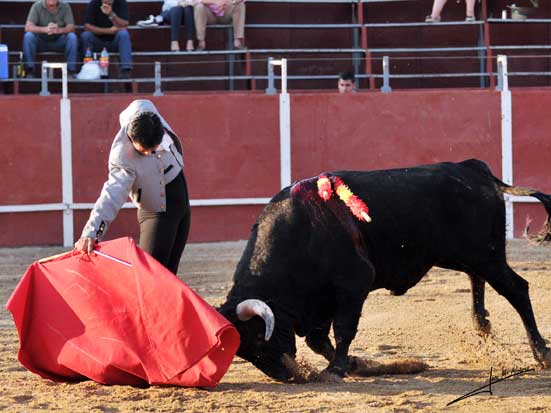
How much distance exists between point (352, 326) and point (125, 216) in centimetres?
565

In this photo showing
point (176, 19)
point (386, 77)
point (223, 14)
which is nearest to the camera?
point (386, 77)

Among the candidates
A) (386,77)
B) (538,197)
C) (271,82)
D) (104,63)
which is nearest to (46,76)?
(104,63)

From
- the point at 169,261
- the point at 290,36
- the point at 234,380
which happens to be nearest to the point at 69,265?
the point at 169,261

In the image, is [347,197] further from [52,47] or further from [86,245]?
[52,47]

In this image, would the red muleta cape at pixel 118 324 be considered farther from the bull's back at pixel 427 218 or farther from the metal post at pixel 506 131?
the metal post at pixel 506 131

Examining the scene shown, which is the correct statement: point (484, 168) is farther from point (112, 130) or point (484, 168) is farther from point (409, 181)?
point (112, 130)

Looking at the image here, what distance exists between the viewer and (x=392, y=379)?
17.1 feet

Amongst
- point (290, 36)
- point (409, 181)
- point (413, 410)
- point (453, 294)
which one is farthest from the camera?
point (290, 36)

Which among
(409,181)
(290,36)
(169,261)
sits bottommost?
(169,261)

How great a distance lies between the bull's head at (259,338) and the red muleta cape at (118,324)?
0.40 ft

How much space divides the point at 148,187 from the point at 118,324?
642 mm

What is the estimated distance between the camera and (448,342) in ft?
20.2

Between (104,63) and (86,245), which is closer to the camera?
(86,245)

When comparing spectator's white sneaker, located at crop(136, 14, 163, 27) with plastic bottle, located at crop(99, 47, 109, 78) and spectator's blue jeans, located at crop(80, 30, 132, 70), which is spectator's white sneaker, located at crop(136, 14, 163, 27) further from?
plastic bottle, located at crop(99, 47, 109, 78)
